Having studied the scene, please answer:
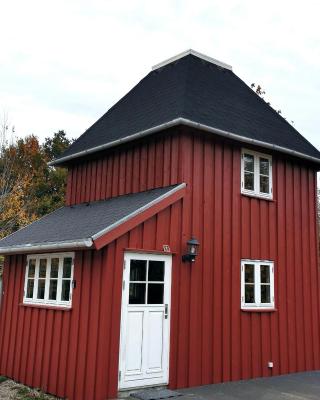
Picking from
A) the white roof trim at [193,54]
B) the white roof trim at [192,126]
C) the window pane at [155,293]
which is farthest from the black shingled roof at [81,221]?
the white roof trim at [193,54]

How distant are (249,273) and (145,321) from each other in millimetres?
2707

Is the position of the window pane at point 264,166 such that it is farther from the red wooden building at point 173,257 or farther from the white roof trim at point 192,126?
the white roof trim at point 192,126

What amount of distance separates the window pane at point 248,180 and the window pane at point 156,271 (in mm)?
2814

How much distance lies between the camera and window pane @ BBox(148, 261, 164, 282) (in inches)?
313

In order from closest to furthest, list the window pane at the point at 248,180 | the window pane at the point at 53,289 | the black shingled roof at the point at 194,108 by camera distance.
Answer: the window pane at the point at 53,289 → the black shingled roof at the point at 194,108 → the window pane at the point at 248,180

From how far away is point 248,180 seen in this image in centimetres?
987

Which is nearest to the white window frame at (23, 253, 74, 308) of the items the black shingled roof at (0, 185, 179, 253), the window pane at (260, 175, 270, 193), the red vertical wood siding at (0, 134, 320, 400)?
the red vertical wood siding at (0, 134, 320, 400)

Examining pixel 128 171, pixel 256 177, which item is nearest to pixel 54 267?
pixel 128 171

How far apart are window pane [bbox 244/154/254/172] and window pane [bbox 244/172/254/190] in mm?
105

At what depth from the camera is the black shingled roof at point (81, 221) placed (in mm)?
7539

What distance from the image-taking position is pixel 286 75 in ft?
55.3

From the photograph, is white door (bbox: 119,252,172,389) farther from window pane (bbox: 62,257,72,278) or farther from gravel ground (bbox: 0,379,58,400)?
gravel ground (bbox: 0,379,58,400)

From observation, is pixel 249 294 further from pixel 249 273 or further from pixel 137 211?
pixel 137 211

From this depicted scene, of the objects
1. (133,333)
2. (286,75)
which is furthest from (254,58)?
(133,333)
